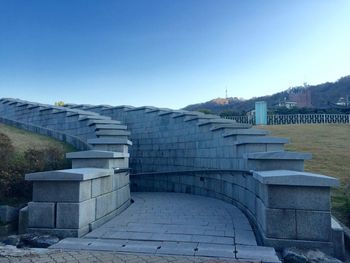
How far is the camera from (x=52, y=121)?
12.9 m

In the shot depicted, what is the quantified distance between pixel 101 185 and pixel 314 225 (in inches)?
153

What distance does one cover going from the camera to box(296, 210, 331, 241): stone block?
4695 millimetres

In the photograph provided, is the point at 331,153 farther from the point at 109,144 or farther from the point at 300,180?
the point at 109,144

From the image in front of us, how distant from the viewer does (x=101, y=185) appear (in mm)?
6414

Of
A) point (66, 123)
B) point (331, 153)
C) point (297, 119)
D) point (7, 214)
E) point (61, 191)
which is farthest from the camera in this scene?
point (297, 119)

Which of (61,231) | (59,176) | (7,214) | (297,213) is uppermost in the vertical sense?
(59,176)

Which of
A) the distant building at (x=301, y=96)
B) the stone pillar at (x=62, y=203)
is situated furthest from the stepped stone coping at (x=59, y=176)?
the distant building at (x=301, y=96)

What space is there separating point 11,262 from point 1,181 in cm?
306

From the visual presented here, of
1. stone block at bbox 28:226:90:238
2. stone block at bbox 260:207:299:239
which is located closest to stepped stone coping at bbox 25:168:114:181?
stone block at bbox 28:226:90:238

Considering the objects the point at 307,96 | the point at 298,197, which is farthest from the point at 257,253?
the point at 307,96

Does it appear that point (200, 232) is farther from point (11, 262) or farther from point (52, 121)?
point (52, 121)

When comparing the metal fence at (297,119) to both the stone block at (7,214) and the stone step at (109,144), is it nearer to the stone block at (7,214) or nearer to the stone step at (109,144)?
the stone step at (109,144)

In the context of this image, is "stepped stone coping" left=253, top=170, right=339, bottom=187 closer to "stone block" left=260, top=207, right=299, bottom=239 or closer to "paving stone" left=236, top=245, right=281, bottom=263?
"stone block" left=260, top=207, right=299, bottom=239

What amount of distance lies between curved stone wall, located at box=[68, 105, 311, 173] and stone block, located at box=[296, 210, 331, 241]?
1281mm
